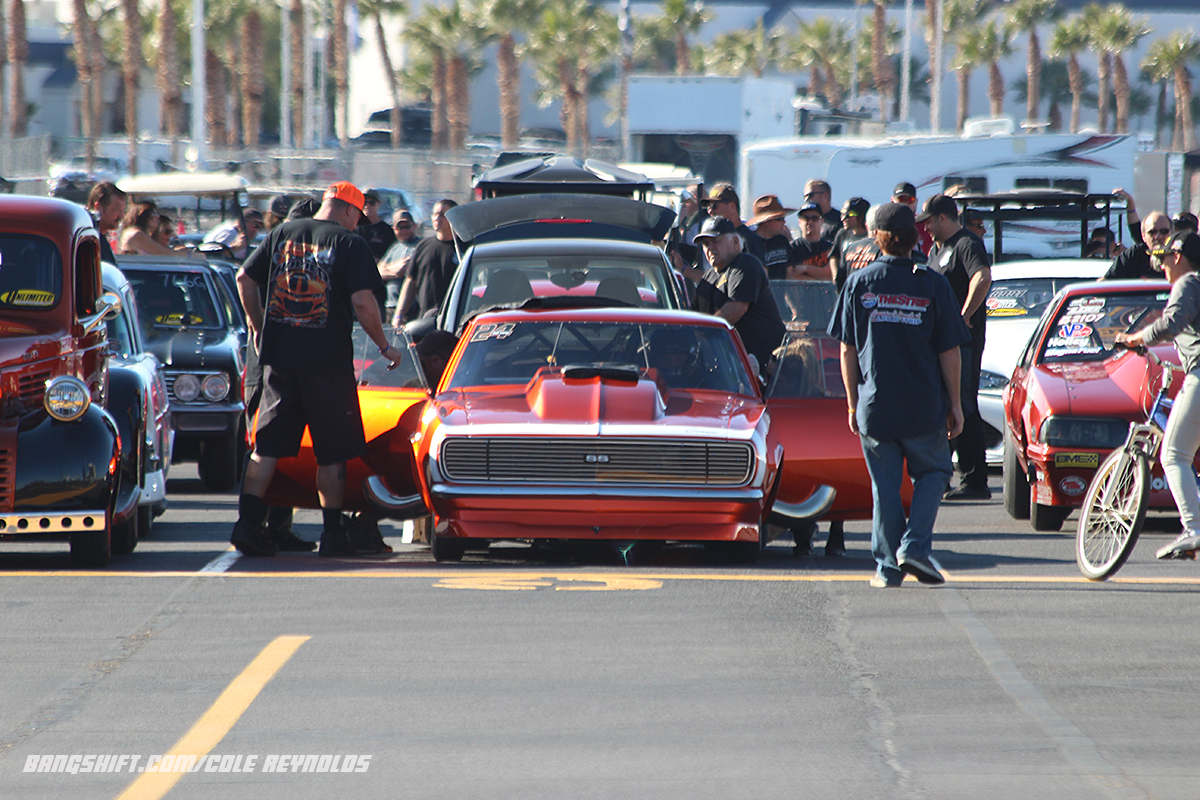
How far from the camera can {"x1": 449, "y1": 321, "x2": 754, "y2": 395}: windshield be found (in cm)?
959

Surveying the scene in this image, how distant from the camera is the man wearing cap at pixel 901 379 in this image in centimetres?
841

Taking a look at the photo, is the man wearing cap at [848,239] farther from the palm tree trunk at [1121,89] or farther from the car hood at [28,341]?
the palm tree trunk at [1121,89]

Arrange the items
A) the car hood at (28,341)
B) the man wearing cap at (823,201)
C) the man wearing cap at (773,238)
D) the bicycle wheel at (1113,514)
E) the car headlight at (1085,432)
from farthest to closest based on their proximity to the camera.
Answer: the man wearing cap at (823,201), the man wearing cap at (773,238), the car headlight at (1085,432), the car hood at (28,341), the bicycle wheel at (1113,514)

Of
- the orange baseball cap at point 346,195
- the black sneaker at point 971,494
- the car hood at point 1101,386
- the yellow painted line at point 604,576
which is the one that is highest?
the orange baseball cap at point 346,195

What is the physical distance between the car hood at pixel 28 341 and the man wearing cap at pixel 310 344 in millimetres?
983

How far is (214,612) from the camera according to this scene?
7.77 metres

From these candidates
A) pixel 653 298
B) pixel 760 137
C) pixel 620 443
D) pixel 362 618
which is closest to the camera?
pixel 362 618

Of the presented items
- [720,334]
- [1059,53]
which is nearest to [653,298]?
[720,334]

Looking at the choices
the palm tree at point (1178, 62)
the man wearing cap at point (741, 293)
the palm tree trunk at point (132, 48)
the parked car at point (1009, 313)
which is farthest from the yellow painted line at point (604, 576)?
the palm tree at point (1178, 62)

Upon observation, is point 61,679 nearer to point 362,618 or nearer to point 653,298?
point 362,618

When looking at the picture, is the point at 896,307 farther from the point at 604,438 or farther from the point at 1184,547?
the point at 1184,547

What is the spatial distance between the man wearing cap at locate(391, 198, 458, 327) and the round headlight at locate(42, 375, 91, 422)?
5560 millimetres

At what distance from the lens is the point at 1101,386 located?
34.6 ft

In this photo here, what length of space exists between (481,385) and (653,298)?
7.86ft
